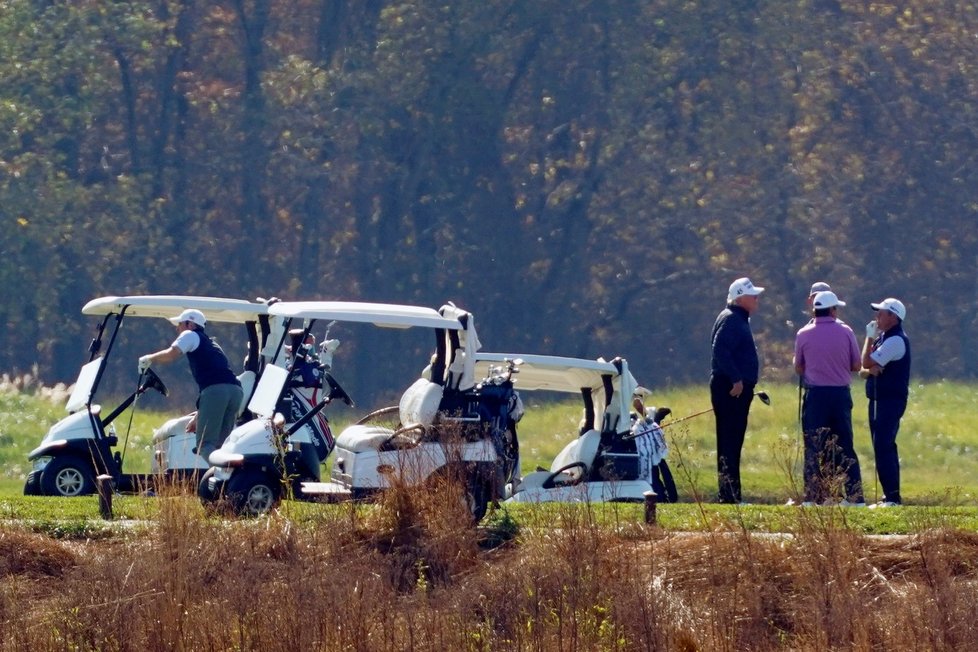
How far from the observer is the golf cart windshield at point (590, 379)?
577 inches

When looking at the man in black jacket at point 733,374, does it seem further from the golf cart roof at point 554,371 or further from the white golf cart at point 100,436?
the white golf cart at point 100,436

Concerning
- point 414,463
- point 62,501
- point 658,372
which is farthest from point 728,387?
point 658,372

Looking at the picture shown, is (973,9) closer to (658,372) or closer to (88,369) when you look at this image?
(658,372)

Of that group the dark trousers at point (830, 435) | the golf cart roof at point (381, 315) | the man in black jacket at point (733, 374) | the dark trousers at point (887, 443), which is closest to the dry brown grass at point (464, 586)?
the dark trousers at point (830, 435)

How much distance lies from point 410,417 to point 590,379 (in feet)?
8.06

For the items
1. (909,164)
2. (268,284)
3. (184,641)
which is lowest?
(184,641)

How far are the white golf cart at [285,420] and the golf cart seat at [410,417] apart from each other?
0.01 m

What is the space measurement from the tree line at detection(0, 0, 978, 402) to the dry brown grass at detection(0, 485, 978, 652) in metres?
20.4

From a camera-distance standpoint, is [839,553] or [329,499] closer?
[839,553]

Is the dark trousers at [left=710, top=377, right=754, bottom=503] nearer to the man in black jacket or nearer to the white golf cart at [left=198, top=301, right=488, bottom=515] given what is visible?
the man in black jacket

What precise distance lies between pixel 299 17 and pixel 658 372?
992 cm

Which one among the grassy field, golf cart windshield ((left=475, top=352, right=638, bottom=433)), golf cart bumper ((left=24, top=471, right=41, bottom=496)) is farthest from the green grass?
the grassy field

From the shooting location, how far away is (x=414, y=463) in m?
12.0

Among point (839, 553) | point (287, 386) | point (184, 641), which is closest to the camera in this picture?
point (184, 641)
